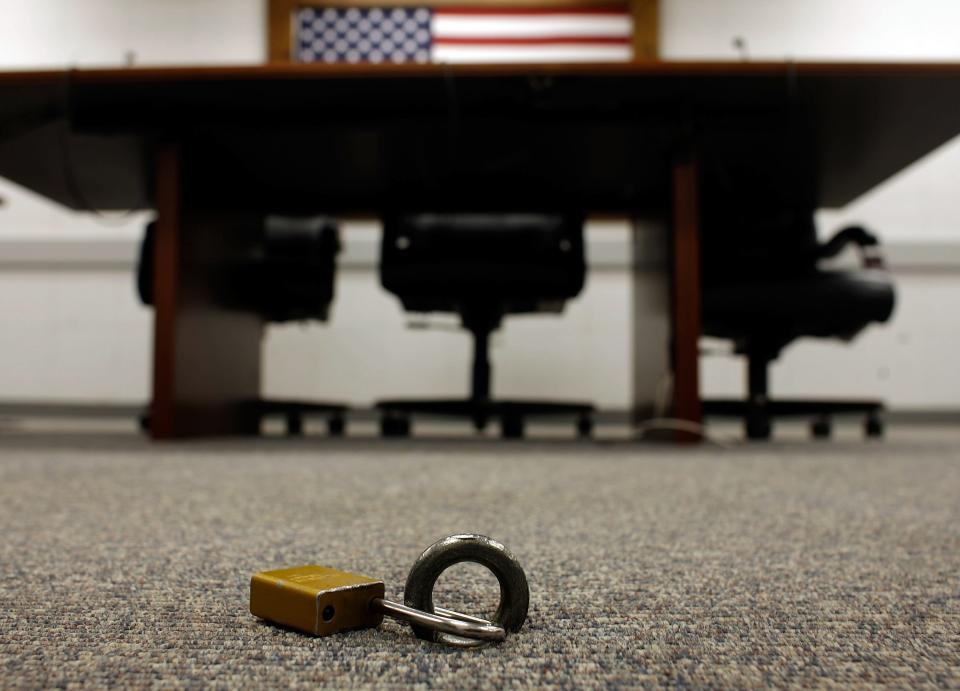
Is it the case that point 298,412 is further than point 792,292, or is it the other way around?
point 298,412

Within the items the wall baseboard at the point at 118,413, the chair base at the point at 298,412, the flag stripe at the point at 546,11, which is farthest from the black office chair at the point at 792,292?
the flag stripe at the point at 546,11

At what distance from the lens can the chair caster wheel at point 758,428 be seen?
1.76m

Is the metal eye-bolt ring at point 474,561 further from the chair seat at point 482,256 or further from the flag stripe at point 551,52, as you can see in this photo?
the flag stripe at point 551,52

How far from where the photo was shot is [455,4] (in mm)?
3160

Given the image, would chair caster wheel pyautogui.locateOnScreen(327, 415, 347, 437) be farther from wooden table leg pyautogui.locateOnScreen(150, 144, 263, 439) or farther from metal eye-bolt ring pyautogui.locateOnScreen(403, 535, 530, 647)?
metal eye-bolt ring pyautogui.locateOnScreen(403, 535, 530, 647)

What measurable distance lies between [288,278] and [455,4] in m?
1.73

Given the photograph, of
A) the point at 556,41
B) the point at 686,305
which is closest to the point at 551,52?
the point at 556,41

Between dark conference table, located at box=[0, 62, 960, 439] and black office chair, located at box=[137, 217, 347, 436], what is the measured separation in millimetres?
68

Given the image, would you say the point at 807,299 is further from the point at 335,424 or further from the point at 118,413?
the point at 118,413

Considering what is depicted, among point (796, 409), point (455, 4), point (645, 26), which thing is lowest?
point (796, 409)

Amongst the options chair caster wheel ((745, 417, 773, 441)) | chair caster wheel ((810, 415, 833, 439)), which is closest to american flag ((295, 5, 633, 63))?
chair caster wheel ((810, 415, 833, 439))

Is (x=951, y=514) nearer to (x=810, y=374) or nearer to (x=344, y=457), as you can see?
(x=344, y=457)

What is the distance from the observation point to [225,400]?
64.4 inches

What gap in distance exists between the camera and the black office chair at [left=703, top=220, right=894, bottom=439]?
5.27ft
